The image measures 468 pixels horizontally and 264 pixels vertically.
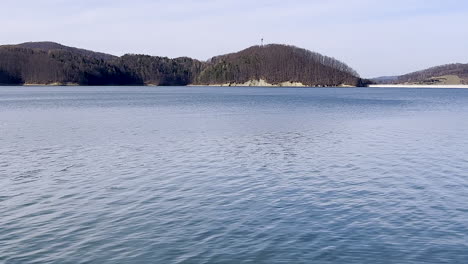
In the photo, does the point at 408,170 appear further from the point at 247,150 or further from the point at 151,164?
the point at 151,164

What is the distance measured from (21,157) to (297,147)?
24.4 meters

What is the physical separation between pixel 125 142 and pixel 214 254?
3241 centimetres

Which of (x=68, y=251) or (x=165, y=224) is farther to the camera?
(x=165, y=224)

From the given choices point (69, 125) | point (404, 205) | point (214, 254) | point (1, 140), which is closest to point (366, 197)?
point (404, 205)

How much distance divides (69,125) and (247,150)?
33.3 metres

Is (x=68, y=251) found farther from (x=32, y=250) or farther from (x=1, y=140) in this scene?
(x=1, y=140)

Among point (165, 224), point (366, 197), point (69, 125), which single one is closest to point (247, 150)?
point (366, 197)

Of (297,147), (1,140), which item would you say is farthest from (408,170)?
(1,140)

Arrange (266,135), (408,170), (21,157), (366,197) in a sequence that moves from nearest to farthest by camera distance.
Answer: (366,197)
(408,170)
(21,157)
(266,135)

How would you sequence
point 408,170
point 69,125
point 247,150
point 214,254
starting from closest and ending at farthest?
point 214,254
point 408,170
point 247,150
point 69,125

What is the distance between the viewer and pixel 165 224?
20.7 metres

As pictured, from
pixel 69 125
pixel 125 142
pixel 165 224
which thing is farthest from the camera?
pixel 69 125

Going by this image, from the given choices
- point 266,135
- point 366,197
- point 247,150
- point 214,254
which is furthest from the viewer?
point 266,135

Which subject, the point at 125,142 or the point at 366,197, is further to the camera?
the point at 125,142
